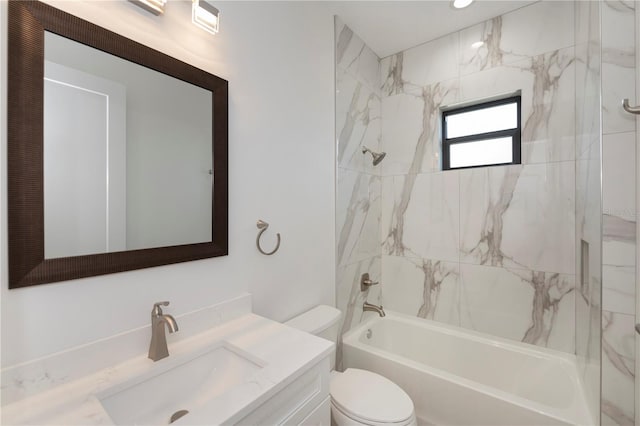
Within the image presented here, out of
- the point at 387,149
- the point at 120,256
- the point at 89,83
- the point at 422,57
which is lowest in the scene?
the point at 120,256

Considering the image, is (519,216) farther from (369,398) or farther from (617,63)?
(369,398)

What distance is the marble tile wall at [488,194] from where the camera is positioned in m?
1.80

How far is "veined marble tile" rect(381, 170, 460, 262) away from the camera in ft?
7.18

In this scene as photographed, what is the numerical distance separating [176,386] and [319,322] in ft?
2.61

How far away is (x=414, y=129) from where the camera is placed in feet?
7.72

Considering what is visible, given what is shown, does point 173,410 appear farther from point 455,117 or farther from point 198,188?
point 455,117

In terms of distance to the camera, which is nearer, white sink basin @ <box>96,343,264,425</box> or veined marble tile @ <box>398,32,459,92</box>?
white sink basin @ <box>96,343,264,425</box>

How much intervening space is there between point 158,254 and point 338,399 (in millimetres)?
1116

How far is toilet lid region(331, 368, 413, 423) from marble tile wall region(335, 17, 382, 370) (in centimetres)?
44

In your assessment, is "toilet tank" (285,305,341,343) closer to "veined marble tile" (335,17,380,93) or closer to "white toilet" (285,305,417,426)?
"white toilet" (285,305,417,426)

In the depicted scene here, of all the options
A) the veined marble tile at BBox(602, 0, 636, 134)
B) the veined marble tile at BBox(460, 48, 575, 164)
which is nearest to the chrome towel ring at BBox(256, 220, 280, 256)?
the veined marble tile at BBox(602, 0, 636, 134)

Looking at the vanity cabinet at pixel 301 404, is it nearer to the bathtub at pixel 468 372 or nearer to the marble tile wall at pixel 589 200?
the bathtub at pixel 468 372

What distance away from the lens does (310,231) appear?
174 centimetres

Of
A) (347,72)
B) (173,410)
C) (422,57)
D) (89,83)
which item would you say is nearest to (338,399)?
(173,410)
